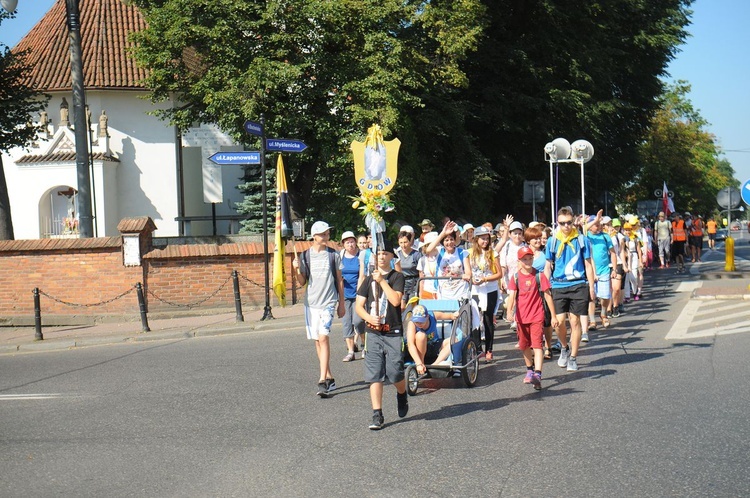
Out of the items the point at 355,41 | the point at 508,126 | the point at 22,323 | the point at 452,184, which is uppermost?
the point at 355,41

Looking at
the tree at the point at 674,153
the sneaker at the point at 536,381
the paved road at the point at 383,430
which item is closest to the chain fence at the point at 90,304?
the paved road at the point at 383,430

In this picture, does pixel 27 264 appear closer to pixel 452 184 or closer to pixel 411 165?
pixel 411 165

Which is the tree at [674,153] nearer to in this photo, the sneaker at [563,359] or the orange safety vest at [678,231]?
the orange safety vest at [678,231]

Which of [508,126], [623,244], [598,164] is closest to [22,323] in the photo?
[623,244]

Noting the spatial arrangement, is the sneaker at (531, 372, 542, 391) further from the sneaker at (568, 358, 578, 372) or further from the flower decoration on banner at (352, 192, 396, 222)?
the flower decoration on banner at (352, 192, 396, 222)

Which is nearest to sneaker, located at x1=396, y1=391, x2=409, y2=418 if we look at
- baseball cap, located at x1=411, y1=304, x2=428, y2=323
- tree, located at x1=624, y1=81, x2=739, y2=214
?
baseball cap, located at x1=411, y1=304, x2=428, y2=323

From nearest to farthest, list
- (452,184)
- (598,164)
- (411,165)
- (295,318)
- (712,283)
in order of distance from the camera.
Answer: (295,318) → (712,283) → (411,165) → (452,184) → (598,164)

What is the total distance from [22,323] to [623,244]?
526 inches

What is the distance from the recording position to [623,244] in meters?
18.1

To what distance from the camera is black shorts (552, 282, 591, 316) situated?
11.3 meters

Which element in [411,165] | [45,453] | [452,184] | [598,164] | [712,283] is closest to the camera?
[45,453]

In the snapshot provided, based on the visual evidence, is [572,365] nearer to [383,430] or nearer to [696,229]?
[383,430]

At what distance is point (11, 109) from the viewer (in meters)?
23.5

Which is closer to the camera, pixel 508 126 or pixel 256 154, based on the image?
pixel 256 154
